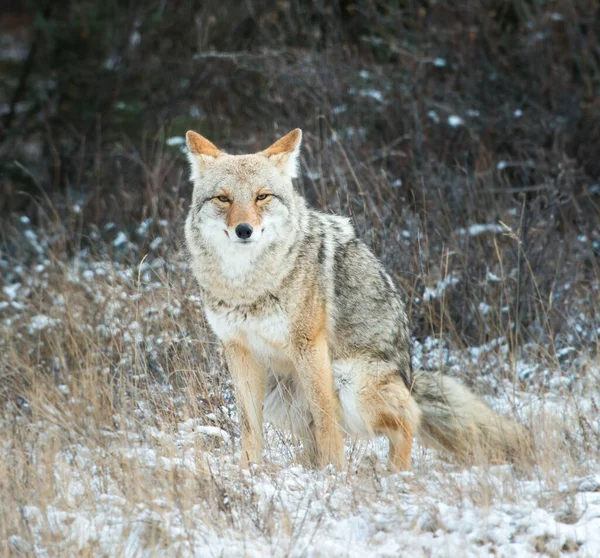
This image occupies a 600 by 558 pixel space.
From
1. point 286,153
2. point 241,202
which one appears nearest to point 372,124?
point 286,153

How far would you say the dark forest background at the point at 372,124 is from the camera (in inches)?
266

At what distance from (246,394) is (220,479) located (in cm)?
80

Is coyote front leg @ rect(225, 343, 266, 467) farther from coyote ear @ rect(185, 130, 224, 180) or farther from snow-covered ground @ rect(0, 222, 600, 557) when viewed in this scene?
coyote ear @ rect(185, 130, 224, 180)

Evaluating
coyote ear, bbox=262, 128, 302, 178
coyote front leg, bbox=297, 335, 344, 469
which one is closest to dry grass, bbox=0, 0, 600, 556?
coyote front leg, bbox=297, 335, 344, 469

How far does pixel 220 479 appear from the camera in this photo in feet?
13.1

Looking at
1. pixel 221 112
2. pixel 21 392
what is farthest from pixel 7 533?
pixel 221 112

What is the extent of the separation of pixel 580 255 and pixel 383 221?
6.18 feet

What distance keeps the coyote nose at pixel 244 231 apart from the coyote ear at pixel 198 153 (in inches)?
25.2

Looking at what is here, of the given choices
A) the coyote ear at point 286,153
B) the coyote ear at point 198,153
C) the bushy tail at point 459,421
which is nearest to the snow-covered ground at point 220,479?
the bushy tail at point 459,421

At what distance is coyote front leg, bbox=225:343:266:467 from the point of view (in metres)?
4.71

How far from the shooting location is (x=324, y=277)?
16.0ft

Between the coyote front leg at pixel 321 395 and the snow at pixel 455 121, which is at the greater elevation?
the snow at pixel 455 121

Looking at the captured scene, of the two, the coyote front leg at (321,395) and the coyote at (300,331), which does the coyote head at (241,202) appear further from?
the coyote front leg at (321,395)

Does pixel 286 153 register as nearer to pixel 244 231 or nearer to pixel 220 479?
pixel 244 231
